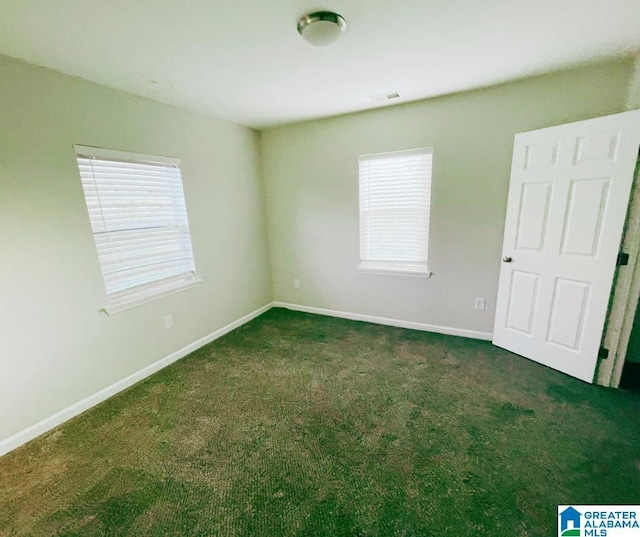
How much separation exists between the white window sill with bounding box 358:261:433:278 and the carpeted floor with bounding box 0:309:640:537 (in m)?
0.93

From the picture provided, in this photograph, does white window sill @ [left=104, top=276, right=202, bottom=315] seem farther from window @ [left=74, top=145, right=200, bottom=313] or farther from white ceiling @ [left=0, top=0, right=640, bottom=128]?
white ceiling @ [left=0, top=0, right=640, bottom=128]

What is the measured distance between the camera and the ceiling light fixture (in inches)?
56.5

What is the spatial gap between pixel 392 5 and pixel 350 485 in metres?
2.46

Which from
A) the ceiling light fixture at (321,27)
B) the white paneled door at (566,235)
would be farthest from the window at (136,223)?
the white paneled door at (566,235)

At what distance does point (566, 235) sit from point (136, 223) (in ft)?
11.8

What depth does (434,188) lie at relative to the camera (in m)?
2.90

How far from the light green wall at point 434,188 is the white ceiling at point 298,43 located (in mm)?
239

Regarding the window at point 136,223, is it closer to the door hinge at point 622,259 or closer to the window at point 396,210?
the window at point 396,210

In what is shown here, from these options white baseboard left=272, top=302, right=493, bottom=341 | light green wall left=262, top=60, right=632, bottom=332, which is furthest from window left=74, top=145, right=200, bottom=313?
white baseboard left=272, top=302, right=493, bottom=341

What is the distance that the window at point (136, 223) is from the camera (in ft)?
7.25

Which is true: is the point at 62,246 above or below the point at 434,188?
below

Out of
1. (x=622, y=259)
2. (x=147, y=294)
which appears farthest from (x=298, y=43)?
(x=622, y=259)

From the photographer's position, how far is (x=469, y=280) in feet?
9.59

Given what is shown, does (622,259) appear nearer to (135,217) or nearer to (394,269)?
(394,269)
